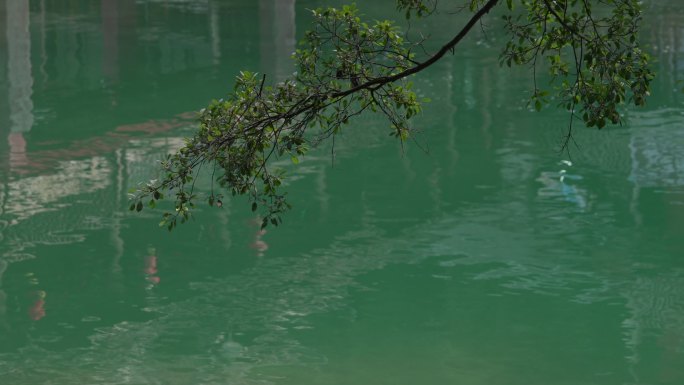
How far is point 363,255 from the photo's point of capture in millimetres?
15266

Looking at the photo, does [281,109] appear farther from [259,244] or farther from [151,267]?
[259,244]

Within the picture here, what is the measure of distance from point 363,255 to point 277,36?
17.1 m

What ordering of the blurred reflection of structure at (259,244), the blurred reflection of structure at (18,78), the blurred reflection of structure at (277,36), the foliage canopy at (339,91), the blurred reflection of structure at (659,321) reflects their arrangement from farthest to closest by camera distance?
the blurred reflection of structure at (277,36) → the blurred reflection of structure at (18,78) → the blurred reflection of structure at (259,244) → the blurred reflection of structure at (659,321) → the foliage canopy at (339,91)

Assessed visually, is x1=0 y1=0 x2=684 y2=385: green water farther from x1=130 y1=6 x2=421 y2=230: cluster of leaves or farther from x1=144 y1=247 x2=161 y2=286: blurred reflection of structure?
x1=130 y1=6 x2=421 y2=230: cluster of leaves

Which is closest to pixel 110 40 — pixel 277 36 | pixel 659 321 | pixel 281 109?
pixel 277 36

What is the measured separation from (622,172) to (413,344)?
25.1ft

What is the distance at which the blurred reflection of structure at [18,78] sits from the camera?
20734 mm

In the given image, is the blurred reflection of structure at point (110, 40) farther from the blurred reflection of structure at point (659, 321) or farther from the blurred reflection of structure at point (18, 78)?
the blurred reflection of structure at point (659, 321)

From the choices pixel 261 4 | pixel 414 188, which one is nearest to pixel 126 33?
pixel 261 4

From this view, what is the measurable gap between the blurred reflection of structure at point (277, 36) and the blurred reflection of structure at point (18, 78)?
4597 millimetres

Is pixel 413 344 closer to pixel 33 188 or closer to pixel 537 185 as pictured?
pixel 537 185

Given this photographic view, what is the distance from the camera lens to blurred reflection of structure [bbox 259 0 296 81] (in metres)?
27.1

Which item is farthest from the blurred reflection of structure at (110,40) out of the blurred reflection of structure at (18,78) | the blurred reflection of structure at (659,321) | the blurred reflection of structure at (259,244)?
the blurred reflection of structure at (659,321)

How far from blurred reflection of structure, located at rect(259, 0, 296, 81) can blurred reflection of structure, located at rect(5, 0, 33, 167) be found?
4597 millimetres
